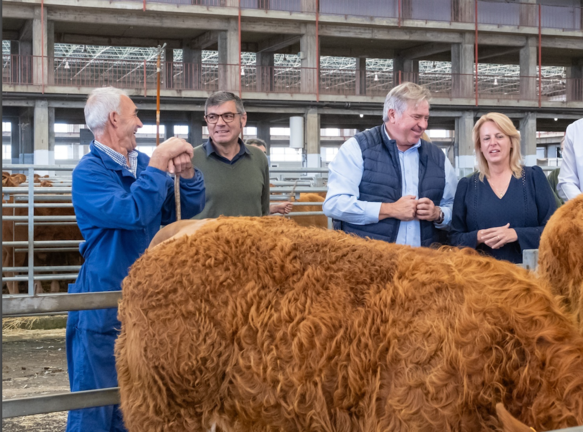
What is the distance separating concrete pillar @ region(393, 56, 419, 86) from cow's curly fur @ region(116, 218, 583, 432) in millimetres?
28454

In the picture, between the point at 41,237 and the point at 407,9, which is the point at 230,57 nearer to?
the point at 407,9

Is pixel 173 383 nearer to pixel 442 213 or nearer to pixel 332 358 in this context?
pixel 332 358

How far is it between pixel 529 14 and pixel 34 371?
29.0 m

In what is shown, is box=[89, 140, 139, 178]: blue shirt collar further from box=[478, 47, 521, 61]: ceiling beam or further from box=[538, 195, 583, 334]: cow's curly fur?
box=[478, 47, 521, 61]: ceiling beam

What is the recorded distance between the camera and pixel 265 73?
1110 inches

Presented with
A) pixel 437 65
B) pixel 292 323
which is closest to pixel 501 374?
pixel 292 323

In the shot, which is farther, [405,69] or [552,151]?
[552,151]

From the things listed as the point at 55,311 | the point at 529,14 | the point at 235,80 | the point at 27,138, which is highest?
the point at 529,14

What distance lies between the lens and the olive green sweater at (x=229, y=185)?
13.3 feet

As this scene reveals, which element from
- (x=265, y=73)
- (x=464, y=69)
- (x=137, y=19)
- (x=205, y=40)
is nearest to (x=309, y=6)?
(x=265, y=73)

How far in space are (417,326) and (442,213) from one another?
1.93 metres

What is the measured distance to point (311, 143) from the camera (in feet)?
87.6

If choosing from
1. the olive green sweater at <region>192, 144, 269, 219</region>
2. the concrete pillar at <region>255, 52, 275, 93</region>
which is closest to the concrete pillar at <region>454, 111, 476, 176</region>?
the concrete pillar at <region>255, 52, 275, 93</region>

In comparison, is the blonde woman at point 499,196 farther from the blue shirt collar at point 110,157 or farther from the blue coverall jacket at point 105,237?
the blue shirt collar at point 110,157
